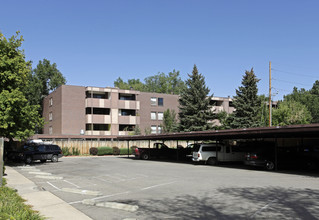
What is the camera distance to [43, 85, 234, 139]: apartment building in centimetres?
4909

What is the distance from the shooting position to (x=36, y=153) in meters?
29.8

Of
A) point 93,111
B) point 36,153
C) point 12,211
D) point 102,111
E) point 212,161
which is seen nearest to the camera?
point 12,211

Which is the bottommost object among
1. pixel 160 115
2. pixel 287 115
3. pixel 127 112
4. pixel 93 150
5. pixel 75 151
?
pixel 75 151

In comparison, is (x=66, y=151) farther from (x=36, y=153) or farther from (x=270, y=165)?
(x=270, y=165)

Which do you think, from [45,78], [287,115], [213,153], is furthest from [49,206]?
[45,78]

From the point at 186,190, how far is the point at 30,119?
17.1 m

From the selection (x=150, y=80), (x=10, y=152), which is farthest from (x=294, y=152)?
(x=150, y=80)

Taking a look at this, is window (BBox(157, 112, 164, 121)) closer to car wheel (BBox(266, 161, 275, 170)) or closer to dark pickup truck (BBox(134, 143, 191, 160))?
dark pickup truck (BBox(134, 143, 191, 160))

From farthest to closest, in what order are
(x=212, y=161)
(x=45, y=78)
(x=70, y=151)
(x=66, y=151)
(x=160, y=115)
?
(x=45, y=78) < (x=160, y=115) < (x=70, y=151) < (x=66, y=151) < (x=212, y=161)

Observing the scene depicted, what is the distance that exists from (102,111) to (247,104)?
23.7m

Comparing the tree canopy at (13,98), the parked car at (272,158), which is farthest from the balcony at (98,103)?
the parked car at (272,158)

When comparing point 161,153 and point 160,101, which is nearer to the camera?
point 161,153

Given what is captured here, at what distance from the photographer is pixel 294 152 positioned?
76.0 feet

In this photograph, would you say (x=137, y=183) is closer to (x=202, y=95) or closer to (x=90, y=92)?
(x=202, y=95)
